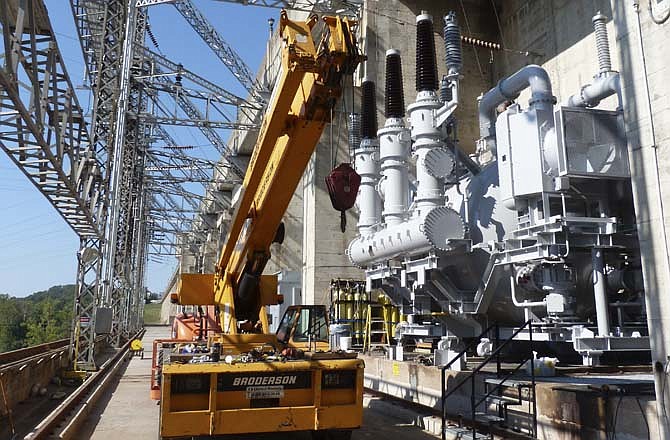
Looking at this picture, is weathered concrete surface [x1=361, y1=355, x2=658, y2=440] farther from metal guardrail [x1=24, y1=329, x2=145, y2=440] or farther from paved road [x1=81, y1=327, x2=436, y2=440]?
metal guardrail [x1=24, y1=329, x2=145, y2=440]

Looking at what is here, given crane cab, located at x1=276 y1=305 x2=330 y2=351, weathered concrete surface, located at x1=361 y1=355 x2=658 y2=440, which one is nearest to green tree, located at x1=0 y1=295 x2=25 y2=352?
crane cab, located at x1=276 y1=305 x2=330 y2=351

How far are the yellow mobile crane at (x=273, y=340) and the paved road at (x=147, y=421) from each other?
1591 mm

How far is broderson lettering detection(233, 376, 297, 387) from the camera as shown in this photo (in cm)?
748

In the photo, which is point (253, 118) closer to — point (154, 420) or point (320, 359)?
point (154, 420)

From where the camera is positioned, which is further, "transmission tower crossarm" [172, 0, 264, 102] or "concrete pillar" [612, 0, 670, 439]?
"transmission tower crossarm" [172, 0, 264, 102]

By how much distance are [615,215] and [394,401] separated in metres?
6.43

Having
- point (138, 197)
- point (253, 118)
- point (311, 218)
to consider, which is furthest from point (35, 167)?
point (138, 197)

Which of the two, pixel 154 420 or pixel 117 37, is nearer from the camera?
A: pixel 154 420

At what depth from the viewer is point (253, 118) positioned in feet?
102

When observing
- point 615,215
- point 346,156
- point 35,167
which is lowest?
point 615,215

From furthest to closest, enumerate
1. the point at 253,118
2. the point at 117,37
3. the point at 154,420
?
the point at 253,118 → the point at 117,37 → the point at 154,420

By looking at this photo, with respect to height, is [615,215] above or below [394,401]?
above

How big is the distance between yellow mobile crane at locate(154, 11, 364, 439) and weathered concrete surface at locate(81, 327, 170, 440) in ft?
6.31

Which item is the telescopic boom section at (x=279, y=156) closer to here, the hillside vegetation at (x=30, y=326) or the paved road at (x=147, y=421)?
the paved road at (x=147, y=421)
